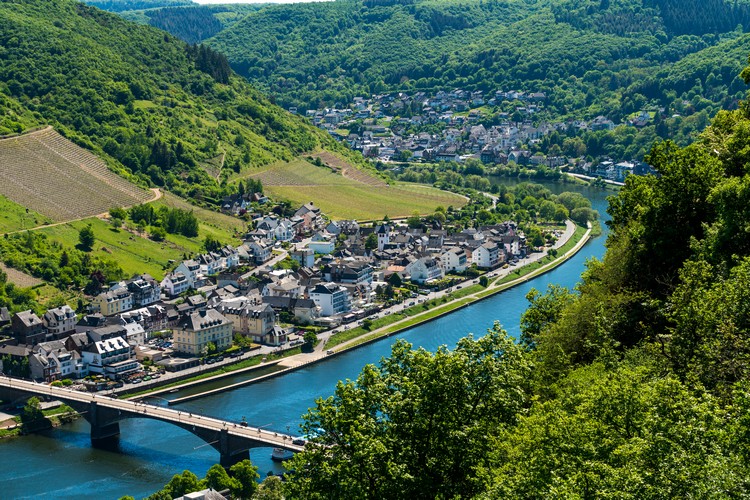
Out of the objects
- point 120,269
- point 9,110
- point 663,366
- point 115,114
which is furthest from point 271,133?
point 663,366

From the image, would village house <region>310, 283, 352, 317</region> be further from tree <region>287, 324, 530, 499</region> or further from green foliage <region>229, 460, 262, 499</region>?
tree <region>287, 324, 530, 499</region>

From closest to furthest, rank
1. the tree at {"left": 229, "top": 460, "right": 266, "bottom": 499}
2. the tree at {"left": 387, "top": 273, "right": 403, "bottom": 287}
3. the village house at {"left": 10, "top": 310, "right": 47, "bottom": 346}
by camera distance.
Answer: the tree at {"left": 229, "top": 460, "right": 266, "bottom": 499}, the village house at {"left": 10, "top": 310, "right": 47, "bottom": 346}, the tree at {"left": 387, "top": 273, "right": 403, "bottom": 287}

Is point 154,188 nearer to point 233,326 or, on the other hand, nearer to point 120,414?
point 233,326

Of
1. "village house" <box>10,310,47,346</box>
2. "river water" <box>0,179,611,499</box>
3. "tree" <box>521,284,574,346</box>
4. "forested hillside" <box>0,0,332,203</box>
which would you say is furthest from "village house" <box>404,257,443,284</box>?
"tree" <box>521,284,574,346</box>

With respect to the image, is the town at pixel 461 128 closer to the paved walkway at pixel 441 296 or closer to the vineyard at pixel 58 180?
the paved walkway at pixel 441 296

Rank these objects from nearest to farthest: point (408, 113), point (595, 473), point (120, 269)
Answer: point (595, 473), point (120, 269), point (408, 113)

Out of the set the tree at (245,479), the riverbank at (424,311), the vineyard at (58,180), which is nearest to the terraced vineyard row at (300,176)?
the vineyard at (58,180)
